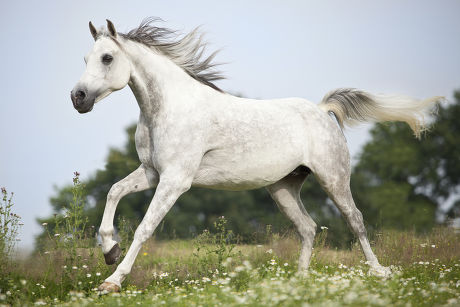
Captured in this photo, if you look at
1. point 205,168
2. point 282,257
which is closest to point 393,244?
point 282,257

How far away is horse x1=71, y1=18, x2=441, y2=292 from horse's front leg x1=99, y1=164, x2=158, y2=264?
1 centimetres

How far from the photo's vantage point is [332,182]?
6.16 m

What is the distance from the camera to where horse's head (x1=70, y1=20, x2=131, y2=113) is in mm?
4852

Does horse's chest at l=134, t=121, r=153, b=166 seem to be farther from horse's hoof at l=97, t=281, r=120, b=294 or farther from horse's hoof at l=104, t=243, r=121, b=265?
horse's hoof at l=97, t=281, r=120, b=294

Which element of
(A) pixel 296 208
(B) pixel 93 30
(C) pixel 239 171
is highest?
(B) pixel 93 30

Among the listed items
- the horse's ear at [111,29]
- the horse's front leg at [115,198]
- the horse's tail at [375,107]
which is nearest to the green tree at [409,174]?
the horse's tail at [375,107]

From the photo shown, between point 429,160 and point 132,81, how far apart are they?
94.5 feet

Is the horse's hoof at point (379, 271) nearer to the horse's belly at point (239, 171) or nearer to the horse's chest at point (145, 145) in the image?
the horse's belly at point (239, 171)

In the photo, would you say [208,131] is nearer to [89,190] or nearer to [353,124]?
[353,124]

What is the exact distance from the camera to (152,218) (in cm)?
487

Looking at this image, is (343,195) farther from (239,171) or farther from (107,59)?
(107,59)

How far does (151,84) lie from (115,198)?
137cm

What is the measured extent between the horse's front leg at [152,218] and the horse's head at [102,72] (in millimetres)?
1101

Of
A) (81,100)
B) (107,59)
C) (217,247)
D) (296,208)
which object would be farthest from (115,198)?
(296,208)
